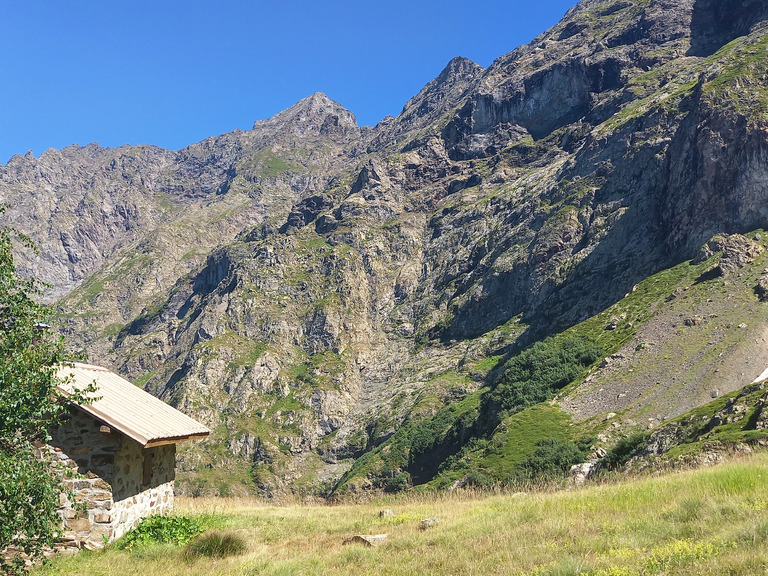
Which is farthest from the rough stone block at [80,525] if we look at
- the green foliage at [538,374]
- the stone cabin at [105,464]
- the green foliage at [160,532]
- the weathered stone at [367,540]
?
the green foliage at [538,374]

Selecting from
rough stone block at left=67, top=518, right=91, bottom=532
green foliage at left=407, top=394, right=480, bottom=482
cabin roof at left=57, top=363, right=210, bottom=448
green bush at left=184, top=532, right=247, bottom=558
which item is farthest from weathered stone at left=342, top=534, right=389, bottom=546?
green foliage at left=407, top=394, right=480, bottom=482

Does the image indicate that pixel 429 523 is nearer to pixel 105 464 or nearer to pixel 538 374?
pixel 105 464

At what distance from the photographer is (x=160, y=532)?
54.9ft

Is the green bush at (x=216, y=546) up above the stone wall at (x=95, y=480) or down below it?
below

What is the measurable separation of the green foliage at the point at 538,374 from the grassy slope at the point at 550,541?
71.8 meters

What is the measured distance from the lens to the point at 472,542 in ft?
40.1

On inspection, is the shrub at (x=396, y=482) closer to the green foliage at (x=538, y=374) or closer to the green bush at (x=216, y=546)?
the green foliage at (x=538, y=374)

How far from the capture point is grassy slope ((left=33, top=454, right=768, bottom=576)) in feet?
29.3

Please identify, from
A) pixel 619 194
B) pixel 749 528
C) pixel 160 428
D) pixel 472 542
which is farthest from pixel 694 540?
pixel 619 194

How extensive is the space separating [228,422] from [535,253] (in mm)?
120767

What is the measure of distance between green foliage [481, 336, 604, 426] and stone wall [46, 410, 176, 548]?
74.2 metres

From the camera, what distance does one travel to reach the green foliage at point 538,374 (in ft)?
286

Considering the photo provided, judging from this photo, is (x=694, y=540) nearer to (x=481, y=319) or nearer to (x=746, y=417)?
(x=746, y=417)

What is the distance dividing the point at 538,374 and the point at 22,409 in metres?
89.3
